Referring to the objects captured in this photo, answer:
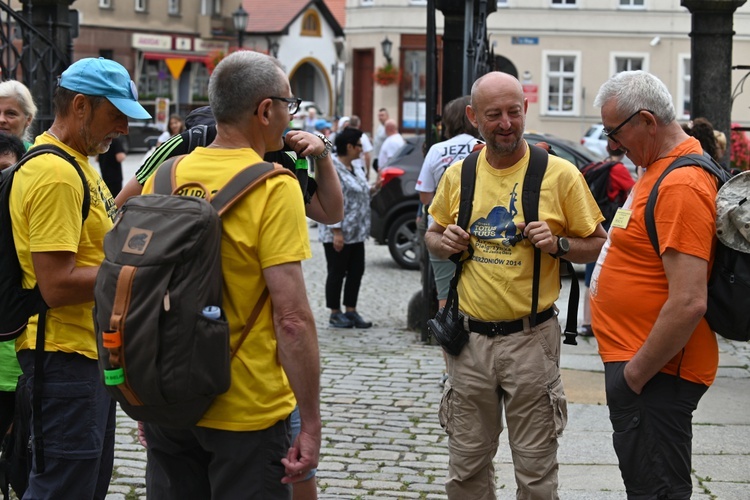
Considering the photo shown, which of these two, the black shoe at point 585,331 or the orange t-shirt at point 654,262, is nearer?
the orange t-shirt at point 654,262

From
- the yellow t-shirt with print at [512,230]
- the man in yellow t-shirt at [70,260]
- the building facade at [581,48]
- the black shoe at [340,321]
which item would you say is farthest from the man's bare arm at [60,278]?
the building facade at [581,48]

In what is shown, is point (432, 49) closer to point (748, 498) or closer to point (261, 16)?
point (748, 498)

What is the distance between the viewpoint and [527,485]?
450cm

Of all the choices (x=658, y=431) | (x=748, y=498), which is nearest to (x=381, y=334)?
(x=748, y=498)

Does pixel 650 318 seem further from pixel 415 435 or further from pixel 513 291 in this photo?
pixel 415 435

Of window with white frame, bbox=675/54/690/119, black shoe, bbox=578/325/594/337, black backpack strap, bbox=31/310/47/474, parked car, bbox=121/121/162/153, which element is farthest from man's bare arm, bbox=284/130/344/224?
window with white frame, bbox=675/54/690/119

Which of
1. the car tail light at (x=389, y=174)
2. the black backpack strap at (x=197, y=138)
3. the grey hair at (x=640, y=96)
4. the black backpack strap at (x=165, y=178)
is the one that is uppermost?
the grey hair at (x=640, y=96)

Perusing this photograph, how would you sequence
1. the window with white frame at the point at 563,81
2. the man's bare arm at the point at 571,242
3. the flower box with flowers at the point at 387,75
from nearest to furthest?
1. the man's bare arm at the point at 571,242
2. the window with white frame at the point at 563,81
3. the flower box with flowers at the point at 387,75

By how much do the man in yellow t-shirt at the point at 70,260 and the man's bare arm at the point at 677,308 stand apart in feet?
6.15

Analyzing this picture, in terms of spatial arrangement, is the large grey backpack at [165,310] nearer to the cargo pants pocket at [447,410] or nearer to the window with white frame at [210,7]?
the cargo pants pocket at [447,410]

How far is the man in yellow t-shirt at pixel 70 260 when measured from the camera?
148 inches

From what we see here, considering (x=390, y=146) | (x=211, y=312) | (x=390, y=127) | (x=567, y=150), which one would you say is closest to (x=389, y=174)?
(x=567, y=150)

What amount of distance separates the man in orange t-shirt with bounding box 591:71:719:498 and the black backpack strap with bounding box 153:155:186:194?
1.55m

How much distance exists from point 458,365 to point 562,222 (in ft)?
2.32
